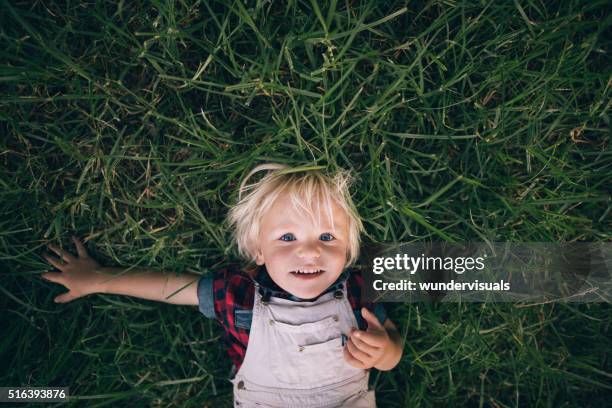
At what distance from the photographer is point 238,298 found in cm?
152

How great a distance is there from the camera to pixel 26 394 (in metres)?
1.63

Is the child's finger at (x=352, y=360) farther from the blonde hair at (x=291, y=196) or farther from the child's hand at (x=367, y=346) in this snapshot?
the blonde hair at (x=291, y=196)

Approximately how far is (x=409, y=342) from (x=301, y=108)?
0.96 meters

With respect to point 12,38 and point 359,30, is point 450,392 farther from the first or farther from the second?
point 12,38

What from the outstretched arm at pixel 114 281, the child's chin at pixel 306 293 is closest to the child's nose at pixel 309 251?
the child's chin at pixel 306 293

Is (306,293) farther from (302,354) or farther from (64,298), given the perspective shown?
(64,298)

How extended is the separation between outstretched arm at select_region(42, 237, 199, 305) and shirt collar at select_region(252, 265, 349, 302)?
238 mm

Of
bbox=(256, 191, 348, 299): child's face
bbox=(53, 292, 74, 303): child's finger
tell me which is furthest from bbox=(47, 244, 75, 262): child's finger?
bbox=(256, 191, 348, 299): child's face

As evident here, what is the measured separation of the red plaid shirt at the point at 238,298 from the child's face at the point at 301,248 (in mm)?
133

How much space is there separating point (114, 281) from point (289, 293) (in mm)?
634

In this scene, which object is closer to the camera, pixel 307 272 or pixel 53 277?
pixel 307 272

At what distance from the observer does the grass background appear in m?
1.50

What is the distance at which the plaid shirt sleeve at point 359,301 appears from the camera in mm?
→ 1542

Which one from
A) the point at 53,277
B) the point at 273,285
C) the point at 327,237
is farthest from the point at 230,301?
the point at 53,277
